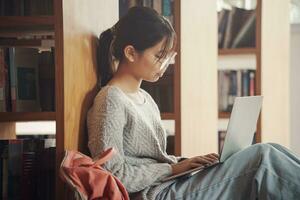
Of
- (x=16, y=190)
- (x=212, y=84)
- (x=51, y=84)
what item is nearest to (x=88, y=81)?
(x=51, y=84)

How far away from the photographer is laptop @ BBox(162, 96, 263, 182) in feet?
3.91

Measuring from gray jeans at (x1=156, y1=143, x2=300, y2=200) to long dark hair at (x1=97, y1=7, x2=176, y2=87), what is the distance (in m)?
0.39

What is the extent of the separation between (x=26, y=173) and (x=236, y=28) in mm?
1599

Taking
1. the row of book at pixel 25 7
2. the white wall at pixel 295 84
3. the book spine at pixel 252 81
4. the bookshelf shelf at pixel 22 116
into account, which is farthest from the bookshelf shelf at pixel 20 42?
the white wall at pixel 295 84

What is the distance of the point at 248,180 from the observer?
114 centimetres

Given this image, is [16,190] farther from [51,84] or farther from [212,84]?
[212,84]

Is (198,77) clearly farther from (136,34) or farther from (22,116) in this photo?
(22,116)

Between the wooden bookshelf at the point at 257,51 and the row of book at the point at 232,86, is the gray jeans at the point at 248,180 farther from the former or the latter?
the row of book at the point at 232,86

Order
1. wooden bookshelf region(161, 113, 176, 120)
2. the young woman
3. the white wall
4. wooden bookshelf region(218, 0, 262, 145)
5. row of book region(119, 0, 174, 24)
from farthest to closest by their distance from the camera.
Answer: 1. the white wall
2. wooden bookshelf region(218, 0, 262, 145)
3. row of book region(119, 0, 174, 24)
4. wooden bookshelf region(161, 113, 176, 120)
5. the young woman

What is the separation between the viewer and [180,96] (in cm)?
157

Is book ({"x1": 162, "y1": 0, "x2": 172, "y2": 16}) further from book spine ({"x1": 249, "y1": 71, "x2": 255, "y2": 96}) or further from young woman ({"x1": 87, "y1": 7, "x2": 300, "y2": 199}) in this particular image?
book spine ({"x1": 249, "y1": 71, "x2": 255, "y2": 96})

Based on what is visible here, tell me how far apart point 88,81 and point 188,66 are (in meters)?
0.49

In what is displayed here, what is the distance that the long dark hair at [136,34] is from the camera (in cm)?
131

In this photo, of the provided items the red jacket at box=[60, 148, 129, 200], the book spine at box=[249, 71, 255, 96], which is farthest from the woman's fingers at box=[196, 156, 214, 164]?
the book spine at box=[249, 71, 255, 96]
